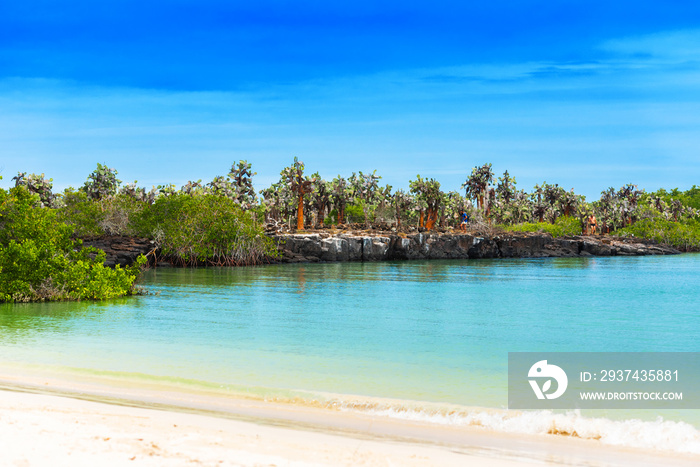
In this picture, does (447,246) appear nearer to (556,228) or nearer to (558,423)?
(556,228)

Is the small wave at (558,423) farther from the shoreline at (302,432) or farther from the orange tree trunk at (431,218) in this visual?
the orange tree trunk at (431,218)

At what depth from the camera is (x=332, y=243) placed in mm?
65438

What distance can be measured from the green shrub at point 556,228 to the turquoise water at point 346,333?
55.9 meters

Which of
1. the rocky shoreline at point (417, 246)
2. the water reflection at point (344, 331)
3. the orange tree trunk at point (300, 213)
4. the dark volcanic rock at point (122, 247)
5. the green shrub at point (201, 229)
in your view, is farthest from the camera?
the orange tree trunk at point (300, 213)

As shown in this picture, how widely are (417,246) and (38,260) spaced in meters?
53.9

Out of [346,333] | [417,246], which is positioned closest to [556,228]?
[417,246]

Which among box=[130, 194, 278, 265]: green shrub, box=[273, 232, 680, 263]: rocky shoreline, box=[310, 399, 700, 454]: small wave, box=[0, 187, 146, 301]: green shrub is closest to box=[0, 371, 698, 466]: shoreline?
box=[310, 399, 700, 454]: small wave

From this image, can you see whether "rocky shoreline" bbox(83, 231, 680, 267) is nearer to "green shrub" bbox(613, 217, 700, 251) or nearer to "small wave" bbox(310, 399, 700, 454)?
"green shrub" bbox(613, 217, 700, 251)

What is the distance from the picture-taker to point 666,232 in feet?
327

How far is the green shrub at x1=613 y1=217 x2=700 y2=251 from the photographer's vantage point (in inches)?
3917

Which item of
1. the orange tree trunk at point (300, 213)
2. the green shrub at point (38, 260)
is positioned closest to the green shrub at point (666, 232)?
the orange tree trunk at point (300, 213)

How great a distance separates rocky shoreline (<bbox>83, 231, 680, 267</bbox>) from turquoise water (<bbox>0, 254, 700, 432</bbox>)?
1743 centimetres

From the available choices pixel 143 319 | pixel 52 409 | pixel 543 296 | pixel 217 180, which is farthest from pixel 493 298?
pixel 217 180

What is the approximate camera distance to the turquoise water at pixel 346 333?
12797 millimetres
